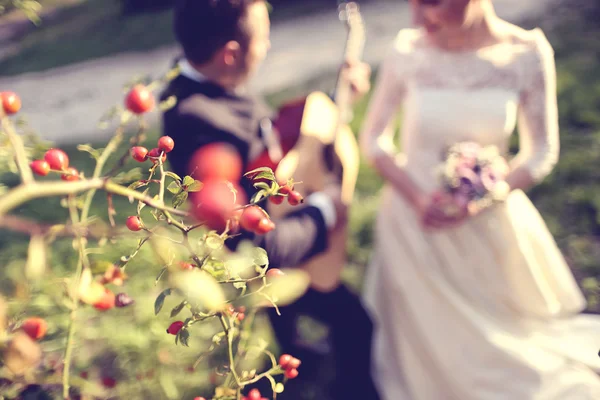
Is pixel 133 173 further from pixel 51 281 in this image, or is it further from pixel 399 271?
pixel 399 271

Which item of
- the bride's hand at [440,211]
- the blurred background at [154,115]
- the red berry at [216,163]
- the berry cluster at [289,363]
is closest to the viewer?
the berry cluster at [289,363]

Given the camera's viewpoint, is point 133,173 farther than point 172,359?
No

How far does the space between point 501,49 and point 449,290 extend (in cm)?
95

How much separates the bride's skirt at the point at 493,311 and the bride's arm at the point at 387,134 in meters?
0.18

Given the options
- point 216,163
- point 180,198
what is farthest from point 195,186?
point 216,163

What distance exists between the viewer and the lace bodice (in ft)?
5.71

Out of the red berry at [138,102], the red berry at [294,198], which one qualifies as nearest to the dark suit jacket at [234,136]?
the red berry at [138,102]

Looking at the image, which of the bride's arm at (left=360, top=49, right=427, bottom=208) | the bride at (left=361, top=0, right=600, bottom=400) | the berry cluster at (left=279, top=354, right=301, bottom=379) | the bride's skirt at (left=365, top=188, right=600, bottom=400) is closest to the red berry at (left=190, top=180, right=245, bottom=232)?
the berry cluster at (left=279, top=354, right=301, bottom=379)

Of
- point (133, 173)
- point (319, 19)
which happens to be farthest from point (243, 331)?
point (319, 19)

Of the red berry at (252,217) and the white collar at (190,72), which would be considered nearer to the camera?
the red berry at (252,217)

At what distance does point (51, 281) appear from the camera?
2.19 feet

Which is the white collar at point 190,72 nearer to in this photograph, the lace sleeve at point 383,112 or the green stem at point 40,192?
the lace sleeve at point 383,112

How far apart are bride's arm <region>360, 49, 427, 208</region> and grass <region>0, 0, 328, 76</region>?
304 inches

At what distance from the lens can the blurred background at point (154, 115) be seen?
7.37 ft
